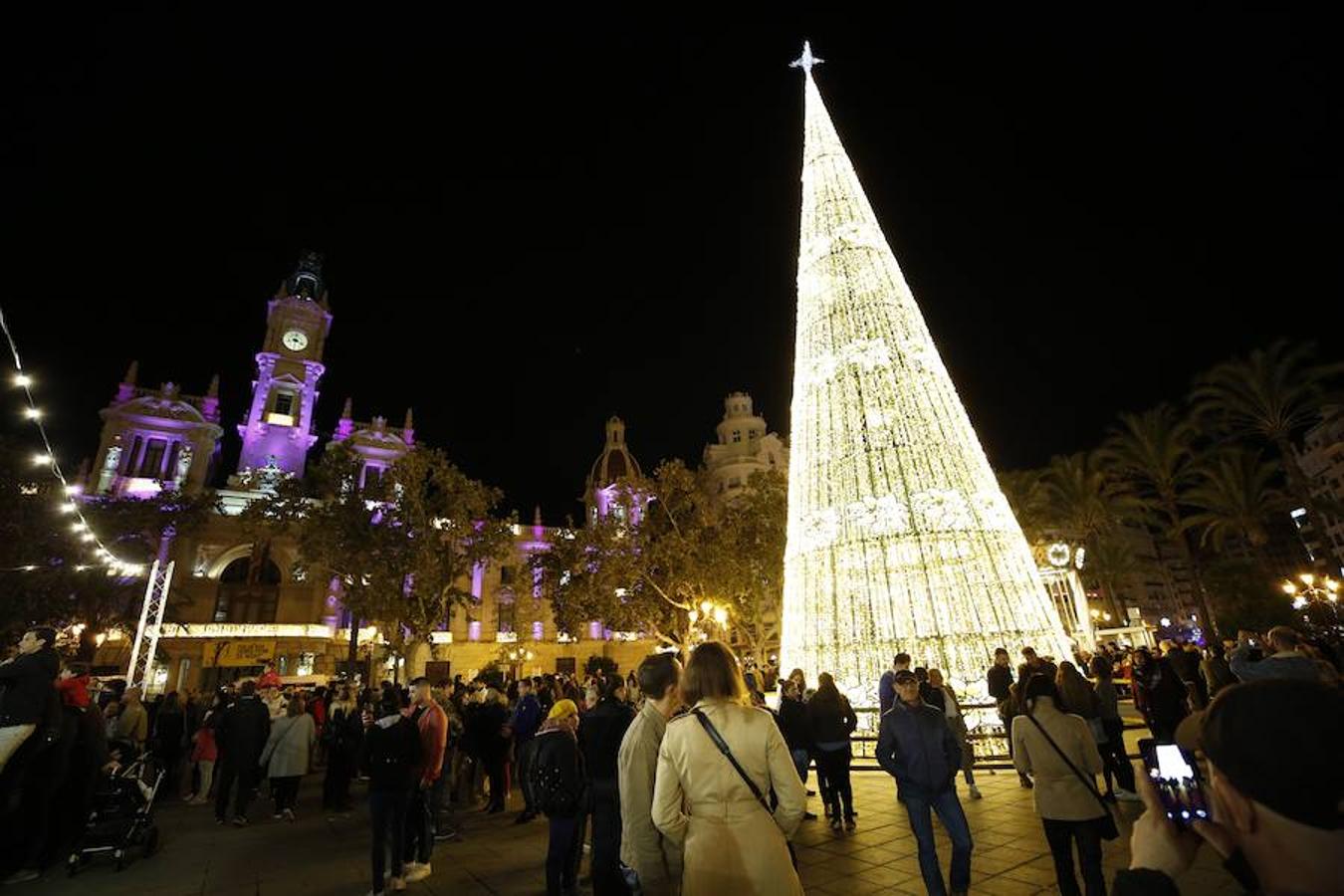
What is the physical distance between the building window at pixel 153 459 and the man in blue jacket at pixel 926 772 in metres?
50.0

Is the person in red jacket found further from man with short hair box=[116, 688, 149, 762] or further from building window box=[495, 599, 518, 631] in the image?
building window box=[495, 599, 518, 631]

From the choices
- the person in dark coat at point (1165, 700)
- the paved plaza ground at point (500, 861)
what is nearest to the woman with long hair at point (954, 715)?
the paved plaza ground at point (500, 861)

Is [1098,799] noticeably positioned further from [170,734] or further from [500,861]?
[170,734]

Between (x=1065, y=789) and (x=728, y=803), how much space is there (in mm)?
2921

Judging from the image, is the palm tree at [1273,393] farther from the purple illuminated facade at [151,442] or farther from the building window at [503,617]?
the purple illuminated facade at [151,442]

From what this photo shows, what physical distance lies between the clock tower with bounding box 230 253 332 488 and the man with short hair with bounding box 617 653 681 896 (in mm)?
46361

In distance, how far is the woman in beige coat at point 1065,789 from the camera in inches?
171

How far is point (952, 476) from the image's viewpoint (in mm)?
10875

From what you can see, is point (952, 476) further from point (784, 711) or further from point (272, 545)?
point (272, 545)

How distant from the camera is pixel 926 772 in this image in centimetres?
511

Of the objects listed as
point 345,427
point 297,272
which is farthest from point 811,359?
point 297,272

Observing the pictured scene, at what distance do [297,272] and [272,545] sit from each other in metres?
24.3

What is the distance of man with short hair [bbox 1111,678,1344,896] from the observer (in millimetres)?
1134

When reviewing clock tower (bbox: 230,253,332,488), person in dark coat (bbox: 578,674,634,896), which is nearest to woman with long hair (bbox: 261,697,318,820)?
person in dark coat (bbox: 578,674,634,896)
